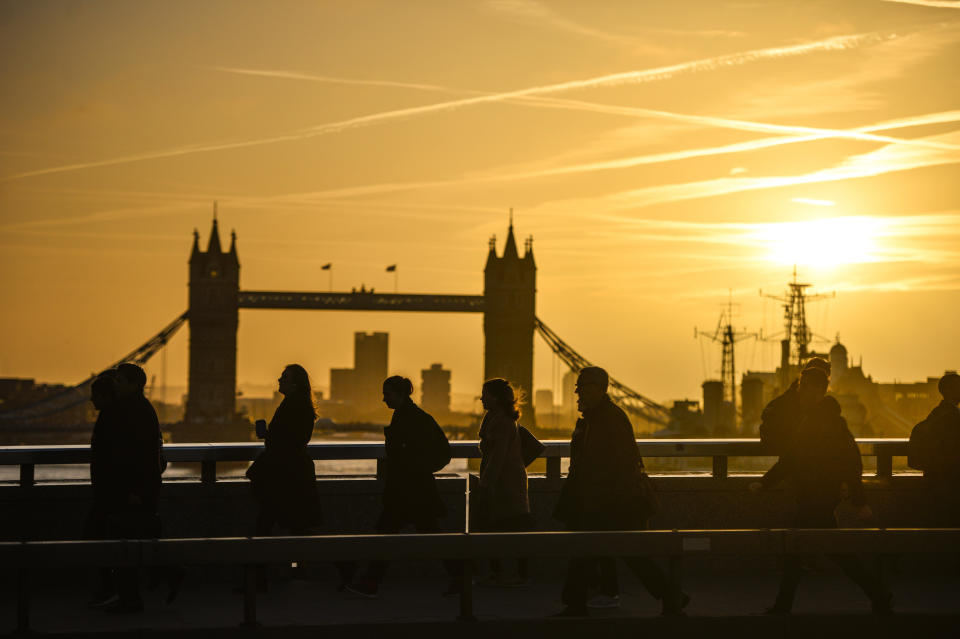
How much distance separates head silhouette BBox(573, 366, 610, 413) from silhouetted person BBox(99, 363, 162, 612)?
8.53 feet

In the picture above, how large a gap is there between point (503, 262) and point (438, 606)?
13042 centimetres

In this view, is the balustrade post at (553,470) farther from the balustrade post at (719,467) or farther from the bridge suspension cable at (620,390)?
the bridge suspension cable at (620,390)

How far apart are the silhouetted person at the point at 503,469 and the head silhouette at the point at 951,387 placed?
2991 mm

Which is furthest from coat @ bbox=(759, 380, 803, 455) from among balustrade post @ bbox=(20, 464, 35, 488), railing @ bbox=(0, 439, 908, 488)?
balustrade post @ bbox=(20, 464, 35, 488)

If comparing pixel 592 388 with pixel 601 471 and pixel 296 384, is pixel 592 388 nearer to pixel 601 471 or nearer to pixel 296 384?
pixel 601 471

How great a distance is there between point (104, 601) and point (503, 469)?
273 centimetres

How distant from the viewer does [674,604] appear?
8.16 metres

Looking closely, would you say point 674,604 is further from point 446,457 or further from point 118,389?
point 118,389

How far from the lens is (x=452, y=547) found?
7773mm

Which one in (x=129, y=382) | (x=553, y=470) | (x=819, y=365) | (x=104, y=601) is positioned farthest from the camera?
(x=553, y=470)

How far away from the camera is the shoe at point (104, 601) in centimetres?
902

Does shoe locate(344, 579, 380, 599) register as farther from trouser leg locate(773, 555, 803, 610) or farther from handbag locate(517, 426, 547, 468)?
trouser leg locate(773, 555, 803, 610)

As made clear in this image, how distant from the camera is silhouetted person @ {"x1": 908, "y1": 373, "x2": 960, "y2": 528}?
1051 cm

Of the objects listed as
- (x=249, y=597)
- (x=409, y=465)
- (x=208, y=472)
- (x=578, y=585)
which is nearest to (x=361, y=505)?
(x=409, y=465)
